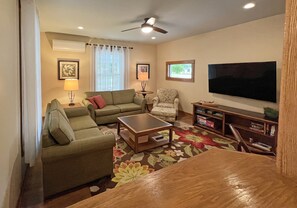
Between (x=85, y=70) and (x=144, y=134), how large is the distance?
349 cm

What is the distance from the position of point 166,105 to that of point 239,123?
204 cm

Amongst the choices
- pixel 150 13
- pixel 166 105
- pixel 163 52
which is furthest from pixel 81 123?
pixel 163 52

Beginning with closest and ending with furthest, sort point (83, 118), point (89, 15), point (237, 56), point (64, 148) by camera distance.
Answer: point (64, 148), point (89, 15), point (83, 118), point (237, 56)

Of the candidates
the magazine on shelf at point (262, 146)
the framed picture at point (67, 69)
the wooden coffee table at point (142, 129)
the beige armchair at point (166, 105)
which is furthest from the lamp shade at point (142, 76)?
the magazine on shelf at point (262, 146)

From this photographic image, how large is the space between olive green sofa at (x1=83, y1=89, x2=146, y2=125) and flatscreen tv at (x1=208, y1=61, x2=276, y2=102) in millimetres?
2034

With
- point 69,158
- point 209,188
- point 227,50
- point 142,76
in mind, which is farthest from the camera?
point 142,76

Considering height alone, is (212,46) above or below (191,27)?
below

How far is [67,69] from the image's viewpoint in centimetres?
535

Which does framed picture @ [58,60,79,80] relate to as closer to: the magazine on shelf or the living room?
the living room

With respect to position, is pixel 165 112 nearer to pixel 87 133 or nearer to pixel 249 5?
pixel 87 133

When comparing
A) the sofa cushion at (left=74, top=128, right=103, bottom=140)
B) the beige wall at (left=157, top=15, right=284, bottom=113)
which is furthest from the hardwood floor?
the beige wall at (left=157, top=15, right=284, bottom=113)

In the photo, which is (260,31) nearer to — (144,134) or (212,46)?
(212,46)

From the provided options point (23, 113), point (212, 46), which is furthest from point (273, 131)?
point (23, 113)

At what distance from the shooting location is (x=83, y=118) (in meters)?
3.74
